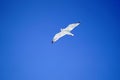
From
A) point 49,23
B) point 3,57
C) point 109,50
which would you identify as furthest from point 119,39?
point 3,57

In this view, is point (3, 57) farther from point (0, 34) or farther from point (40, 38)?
point (40, 38)

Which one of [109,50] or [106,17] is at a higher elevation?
[106,17]

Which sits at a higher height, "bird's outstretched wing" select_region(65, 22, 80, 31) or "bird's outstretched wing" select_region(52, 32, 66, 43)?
"bird's outstretched wing" select_region(65, 22, 80, 31)

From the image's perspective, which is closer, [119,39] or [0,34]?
[0,34]

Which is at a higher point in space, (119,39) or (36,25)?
(36,25)

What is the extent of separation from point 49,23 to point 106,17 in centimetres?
66

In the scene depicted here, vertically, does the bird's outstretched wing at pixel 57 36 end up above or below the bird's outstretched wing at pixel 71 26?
below

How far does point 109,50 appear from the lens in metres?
2.22

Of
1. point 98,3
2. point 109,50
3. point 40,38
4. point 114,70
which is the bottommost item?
point 114,70

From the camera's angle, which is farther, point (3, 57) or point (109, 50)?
point (109, 50)

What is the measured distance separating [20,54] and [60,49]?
43cm

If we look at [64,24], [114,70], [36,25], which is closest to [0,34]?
[36,25]

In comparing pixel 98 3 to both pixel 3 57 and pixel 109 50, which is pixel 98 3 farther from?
pixel 3 57

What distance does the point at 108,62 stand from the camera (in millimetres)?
2189
